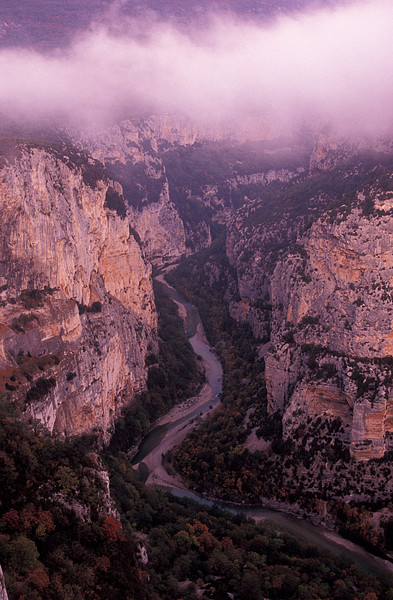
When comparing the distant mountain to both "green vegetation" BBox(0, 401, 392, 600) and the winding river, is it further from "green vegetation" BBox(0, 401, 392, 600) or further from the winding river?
"green vegetation" BBox(0, 401, 392, 600)

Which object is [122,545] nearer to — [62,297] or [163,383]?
[62,297]

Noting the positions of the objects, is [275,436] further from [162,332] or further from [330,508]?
[162,332]

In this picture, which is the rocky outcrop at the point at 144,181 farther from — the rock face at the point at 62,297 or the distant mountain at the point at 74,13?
the rock face at the point at 62,297

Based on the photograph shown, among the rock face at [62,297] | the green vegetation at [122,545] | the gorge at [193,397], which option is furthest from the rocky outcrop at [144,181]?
the green vegetation at [122,545]

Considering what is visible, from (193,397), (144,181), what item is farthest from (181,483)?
(144,181)

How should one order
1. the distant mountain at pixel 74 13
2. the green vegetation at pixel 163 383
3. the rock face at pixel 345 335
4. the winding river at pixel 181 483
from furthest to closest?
the distant mountain at pixel 74 13
the green vegetation at pixel 163 383
the rock face at pixel 345 335
the winding river at pixel 181 483

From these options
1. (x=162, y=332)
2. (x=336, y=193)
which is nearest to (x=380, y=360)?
(x=336, y=193)
